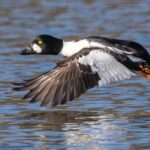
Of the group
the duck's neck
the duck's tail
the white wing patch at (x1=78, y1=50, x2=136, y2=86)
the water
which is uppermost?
the duck's neck

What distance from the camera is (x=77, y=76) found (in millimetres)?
10508

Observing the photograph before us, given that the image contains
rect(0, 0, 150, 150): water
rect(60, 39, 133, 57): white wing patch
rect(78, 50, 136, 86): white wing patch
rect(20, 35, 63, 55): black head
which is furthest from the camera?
rect(20, 35, 63, 55): black head

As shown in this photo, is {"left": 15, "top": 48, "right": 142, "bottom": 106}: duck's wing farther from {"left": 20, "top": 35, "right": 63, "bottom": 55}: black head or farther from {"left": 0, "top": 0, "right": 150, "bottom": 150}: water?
{"left": 20, "top": 35, "right": 63, "bottom": 55}: black head

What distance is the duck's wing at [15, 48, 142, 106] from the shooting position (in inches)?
402

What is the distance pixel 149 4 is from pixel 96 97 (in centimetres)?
1012

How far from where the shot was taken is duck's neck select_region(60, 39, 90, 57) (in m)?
11.4

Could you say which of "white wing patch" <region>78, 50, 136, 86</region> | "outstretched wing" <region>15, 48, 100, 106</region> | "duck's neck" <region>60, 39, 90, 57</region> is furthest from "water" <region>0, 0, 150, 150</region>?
"duck's neck" <region>60, 39, 90, 57</region>

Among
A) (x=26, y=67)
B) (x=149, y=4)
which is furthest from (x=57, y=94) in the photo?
(x=149, y=4)

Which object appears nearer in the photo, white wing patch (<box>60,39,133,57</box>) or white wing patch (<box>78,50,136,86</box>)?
white wing patch (<box>78,50,136,86</box>)

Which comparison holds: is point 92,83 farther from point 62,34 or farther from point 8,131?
point 62,34

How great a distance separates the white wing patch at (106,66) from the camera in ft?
34.7

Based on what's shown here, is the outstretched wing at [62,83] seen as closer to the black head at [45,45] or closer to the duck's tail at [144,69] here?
the duck's tail at [144,69]

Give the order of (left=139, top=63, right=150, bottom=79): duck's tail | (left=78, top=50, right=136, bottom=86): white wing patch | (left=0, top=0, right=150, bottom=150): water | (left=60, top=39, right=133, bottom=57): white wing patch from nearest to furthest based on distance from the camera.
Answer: (left=0, top=0, right=150, bottom=150): water → (left=78, top=50, right=136, bottom=86): white wing patch → (left=60, top=39, right=133, bottom=57): white wing patch → (left=139, top=63, right=150, bottom=79): duck's tail

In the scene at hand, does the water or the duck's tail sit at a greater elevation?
the duck's tail
